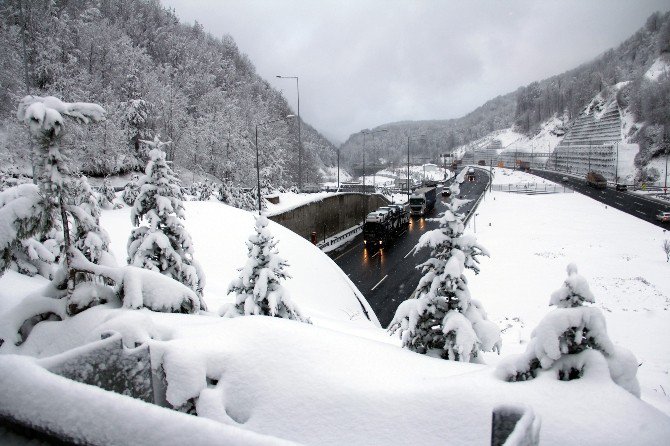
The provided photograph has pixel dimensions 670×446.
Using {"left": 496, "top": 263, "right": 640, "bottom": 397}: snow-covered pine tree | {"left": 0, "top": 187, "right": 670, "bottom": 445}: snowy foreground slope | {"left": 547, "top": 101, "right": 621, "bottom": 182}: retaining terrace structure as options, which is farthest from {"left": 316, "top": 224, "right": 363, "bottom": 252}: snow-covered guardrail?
{"left": 547, "top": 101, "right": 621, "bottom": 182}: retaining terrace structure

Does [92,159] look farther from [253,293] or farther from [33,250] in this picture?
[253,293]

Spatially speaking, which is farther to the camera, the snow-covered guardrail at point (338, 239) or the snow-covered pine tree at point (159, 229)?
the snow-covered guardrail at point (338, 239)

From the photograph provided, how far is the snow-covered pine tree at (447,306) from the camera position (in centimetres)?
881

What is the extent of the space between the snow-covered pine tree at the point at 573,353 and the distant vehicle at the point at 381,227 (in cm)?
3445

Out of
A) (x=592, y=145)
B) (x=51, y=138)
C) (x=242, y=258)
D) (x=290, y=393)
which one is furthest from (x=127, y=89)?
(x=592, y=145)

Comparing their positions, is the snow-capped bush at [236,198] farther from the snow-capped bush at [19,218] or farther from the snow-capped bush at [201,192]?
the snow-capped bush at [19,218]

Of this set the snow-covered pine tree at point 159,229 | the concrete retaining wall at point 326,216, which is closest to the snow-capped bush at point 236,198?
the concrete retaining wall at point 326,216

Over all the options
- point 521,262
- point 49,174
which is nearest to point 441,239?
point 49,174

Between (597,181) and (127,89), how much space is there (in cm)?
7824

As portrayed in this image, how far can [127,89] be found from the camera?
172 feet

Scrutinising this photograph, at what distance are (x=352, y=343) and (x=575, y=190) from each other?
270 feet

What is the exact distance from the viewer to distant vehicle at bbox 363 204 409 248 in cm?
3994

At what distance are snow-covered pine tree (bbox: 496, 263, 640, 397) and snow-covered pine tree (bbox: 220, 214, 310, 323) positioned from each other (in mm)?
6823

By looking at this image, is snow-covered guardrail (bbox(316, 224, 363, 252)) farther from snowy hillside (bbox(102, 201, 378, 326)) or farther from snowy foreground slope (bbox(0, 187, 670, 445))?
snowy foreground slope (bbox(0, 187, 670, 445))
